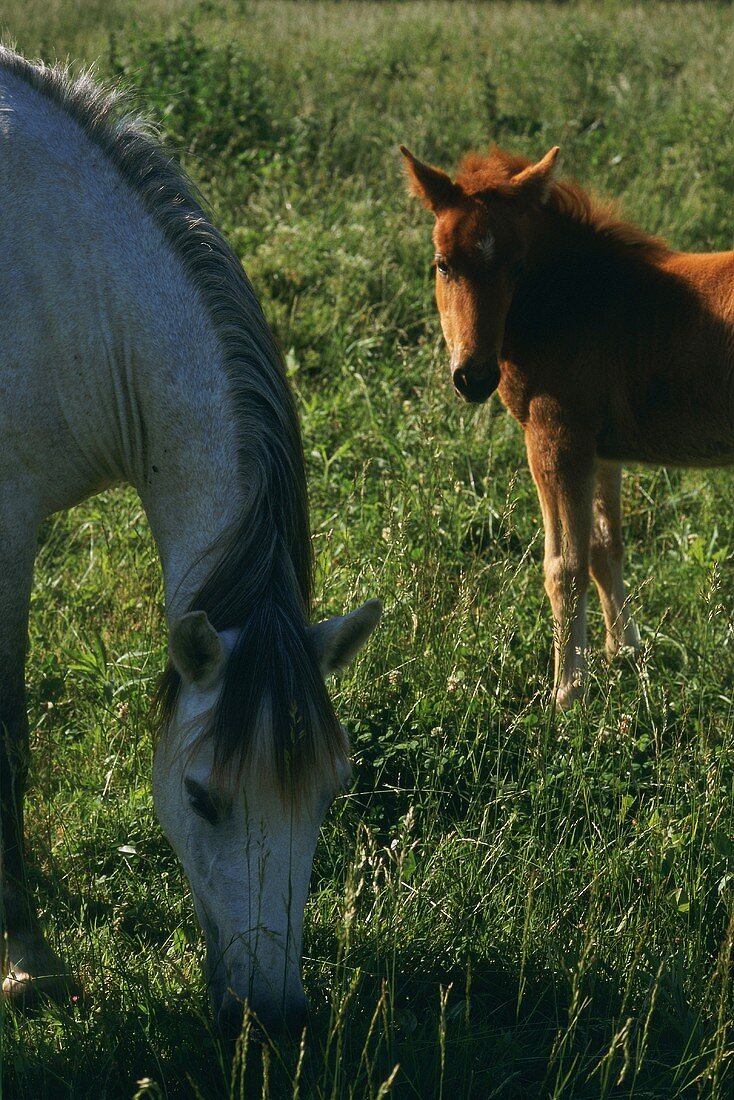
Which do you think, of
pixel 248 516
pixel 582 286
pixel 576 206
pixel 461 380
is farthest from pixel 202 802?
pixel 576 206

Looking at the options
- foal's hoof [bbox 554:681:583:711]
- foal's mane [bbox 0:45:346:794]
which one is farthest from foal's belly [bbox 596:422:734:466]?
foal's mane [bbox 0:45:346:794]

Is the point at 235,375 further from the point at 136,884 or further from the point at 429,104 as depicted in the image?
the point at 429,104

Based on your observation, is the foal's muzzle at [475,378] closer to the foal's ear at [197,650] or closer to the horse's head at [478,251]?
the horse's head at [478,251]

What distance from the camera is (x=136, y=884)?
10.6 ft

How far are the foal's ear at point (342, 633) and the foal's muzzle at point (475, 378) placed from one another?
171 cm

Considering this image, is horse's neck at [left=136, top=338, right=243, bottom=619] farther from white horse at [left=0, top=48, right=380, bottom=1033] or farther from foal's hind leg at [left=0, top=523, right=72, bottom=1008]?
foal's hind leg at [left=0, top=523, right=72, bottom=1008]

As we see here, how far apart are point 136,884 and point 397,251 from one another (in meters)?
4.57

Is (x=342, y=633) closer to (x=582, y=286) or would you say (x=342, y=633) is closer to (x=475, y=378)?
(x=475, y=378)

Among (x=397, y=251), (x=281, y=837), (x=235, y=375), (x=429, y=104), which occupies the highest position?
(x=429, y=104)

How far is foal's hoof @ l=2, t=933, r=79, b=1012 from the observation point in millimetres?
2805

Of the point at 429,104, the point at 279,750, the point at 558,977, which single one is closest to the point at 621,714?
the point at 558,977

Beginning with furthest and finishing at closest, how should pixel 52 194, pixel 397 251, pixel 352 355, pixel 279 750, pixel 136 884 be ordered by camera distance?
pixel 397 251
pixel 352 355
pixel 136 884
pixel 52 194
pixel 279 750

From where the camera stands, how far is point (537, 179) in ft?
13.4

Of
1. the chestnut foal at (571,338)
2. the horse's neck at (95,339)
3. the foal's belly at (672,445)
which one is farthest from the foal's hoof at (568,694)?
the horse's neck at (95,339)
